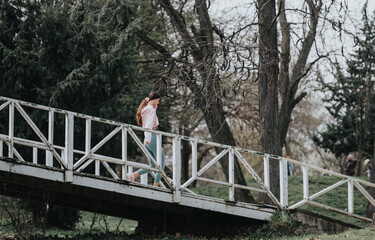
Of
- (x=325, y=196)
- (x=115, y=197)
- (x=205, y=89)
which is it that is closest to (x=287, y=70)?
(x=205, y=89)

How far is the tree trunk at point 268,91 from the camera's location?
586 inches

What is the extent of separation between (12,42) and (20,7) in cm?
102

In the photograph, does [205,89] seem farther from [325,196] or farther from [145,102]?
[325,196]

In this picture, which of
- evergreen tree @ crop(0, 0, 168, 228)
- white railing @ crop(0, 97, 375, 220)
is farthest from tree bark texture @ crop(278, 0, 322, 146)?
white railing @ crop(0, 97, 375, 220)

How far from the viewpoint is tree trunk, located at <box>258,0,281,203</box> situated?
14883mm

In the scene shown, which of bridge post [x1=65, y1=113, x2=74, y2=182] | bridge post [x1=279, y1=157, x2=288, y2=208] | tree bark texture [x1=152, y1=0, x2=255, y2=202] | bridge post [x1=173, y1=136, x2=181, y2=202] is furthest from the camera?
tree bark texture [x1=152, y1=0, x2=255, y2=202]

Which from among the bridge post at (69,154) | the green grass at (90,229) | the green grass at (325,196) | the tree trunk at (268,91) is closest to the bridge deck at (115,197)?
the bridge post at (69,154)

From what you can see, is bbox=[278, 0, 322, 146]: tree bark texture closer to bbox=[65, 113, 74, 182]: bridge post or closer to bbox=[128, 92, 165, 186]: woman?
bbox=[128, 92, 165, 186]: woman

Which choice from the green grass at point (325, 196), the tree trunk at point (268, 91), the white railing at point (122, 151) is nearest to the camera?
the white railing at point (122, 151)

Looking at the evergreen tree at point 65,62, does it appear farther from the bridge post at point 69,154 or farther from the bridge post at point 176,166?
the bridge post at point 69,154

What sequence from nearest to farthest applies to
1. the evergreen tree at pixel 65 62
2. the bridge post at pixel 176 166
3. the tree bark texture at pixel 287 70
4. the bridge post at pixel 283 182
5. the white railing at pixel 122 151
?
the white railing at pixel 122 151 < the bridge post at pixel 176 166 < the bridge post at pixel 283 182 < the evergreen tree at pixel 65 62 < the tree bark texture at pixel 287 70

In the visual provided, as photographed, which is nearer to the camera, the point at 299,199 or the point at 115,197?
the point at 115,197

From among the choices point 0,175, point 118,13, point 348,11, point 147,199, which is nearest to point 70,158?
point 0,175

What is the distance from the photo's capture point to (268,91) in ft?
49.2
